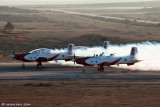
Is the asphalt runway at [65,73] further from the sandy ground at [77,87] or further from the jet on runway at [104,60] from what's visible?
the jet on runway at [104,60]

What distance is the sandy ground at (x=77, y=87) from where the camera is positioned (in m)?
26.1

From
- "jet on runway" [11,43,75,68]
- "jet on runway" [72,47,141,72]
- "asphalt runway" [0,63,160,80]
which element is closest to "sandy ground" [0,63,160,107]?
"asphalt runway" [0,63,160,80]

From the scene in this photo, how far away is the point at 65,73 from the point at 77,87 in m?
9.31

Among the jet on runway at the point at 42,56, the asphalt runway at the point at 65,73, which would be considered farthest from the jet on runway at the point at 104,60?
the jet on runway at the point at 42,56

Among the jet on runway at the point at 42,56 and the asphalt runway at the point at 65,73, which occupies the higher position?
the jet on runway at the point at 42,56

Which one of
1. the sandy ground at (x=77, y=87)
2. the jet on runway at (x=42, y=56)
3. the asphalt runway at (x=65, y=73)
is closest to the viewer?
the sandy ground at (x=77, y=87)

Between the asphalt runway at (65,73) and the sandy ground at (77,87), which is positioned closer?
the sandy ground at (77,87)

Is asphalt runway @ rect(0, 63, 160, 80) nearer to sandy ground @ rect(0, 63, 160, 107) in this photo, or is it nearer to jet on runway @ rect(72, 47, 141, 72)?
sandy ground @ rect(0, 63, 160, 107)

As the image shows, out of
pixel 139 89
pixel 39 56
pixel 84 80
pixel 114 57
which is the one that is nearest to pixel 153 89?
pixel 139 89

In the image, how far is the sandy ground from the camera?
26.1 meters

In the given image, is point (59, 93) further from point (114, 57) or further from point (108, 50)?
point (108, 50)

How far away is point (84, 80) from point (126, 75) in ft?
18.1

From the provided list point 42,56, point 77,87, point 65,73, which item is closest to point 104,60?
point 65,73

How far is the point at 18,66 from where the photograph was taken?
47.7 meters
